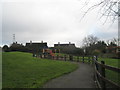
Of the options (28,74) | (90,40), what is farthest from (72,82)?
(90,40)

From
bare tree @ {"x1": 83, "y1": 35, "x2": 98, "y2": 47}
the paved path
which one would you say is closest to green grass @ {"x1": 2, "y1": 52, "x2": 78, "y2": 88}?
the paved path

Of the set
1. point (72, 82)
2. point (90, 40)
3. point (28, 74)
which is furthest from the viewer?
point (90, 40)

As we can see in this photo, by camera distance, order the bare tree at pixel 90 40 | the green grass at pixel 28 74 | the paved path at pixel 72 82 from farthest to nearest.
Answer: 1. the bare tree at pixel 90 40
2. the green grass at pixel 28 74
3. the paved path at pixel 72 82

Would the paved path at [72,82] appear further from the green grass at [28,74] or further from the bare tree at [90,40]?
the bare tree at [90,40]

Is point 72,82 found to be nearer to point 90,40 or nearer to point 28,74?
point 28,74

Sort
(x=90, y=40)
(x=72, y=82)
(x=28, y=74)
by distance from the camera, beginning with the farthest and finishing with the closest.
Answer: (x=90, y=40) → (x=28, y=74) → (x=72, y=82)

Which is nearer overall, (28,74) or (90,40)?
(28,74)

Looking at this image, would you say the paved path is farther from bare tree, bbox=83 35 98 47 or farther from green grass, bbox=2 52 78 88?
bare tree, bbox=83 35 98 47

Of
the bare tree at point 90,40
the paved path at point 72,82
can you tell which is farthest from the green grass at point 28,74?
the bare tree at point 90,40

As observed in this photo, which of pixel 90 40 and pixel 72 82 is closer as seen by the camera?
pixel 72 82

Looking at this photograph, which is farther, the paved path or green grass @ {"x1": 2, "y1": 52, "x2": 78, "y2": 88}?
green grass @ {"x1": 2, "y1": 52, "x2": 78, "y2": 88}

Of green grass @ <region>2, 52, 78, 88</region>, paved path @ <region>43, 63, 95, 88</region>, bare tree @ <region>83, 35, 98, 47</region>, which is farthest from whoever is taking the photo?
bare tree @ <region>83, 35, 98, 47</region>

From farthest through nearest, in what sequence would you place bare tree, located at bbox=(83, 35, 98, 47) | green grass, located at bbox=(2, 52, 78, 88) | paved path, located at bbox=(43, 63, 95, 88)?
bare tree, located at bbox=(83, 35, 98, 47) < green grass, located at bbox=(2, 52, 78, 88) < paved path, located at bbox=(43, 63, 95, 88)

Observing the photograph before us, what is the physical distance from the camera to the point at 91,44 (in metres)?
62.2
